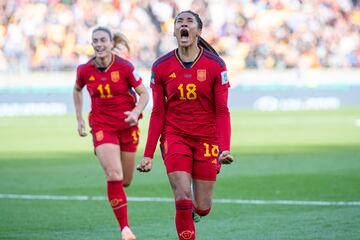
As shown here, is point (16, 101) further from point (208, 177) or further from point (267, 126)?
point (208, 177)

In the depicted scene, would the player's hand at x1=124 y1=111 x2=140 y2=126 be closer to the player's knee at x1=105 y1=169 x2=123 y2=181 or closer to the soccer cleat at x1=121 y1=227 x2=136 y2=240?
the player's knee at x1=105 y1=169 x2=123 y2=181

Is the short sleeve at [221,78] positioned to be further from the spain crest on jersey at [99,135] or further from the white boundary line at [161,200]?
the white boundary line at [161,200]

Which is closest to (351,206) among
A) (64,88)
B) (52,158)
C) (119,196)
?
(119,196)

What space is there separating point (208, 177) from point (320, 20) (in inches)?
1289

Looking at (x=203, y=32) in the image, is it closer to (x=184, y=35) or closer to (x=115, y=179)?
(x=115, y=179)

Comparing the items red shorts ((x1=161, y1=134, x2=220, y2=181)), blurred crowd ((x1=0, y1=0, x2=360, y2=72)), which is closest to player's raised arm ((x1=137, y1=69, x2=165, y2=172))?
red shorts ((x1=161, y1=134, x2=220, y2=181))

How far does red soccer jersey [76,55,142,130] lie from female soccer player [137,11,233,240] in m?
2.20

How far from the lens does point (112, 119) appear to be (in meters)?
10.1

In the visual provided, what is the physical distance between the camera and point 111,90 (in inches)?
398

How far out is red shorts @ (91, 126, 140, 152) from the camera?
997 cm

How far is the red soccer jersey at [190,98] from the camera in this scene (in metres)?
7.67

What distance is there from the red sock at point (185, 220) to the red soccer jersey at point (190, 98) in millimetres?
549

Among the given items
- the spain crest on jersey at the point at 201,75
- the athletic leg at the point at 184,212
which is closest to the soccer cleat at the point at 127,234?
the athletic leg at the point at 184,212

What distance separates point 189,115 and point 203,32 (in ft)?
94.3
